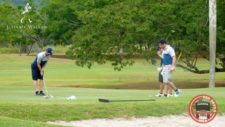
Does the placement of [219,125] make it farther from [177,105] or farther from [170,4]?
[170,4]

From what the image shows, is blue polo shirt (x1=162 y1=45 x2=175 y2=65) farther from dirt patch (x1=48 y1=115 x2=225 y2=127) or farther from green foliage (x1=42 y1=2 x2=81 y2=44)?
green foliage (x1=42 y1=2 x2=81 y2=44)

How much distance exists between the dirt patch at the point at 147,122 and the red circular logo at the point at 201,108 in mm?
744

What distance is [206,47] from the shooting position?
120ft

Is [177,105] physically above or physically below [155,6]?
below

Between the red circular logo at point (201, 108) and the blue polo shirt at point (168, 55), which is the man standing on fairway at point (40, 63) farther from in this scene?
the red circular logo at point (201, 108)

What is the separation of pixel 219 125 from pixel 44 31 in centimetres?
6922

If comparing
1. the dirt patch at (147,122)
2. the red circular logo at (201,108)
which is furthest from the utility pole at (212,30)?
the red circular logo at (201,108)

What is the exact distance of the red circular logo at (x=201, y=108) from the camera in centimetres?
1276

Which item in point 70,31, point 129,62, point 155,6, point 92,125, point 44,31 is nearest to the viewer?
point 92,125

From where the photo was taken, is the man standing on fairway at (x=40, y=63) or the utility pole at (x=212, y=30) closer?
the man standing on fairway at (x=40, y=63)

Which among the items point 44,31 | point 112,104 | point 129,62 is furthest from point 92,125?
point 44,31

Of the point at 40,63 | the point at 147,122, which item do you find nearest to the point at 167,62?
the point at 40,63

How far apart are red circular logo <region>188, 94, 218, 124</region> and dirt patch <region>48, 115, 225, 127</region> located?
0.74 metres

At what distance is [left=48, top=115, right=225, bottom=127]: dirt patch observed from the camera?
46.0ft
